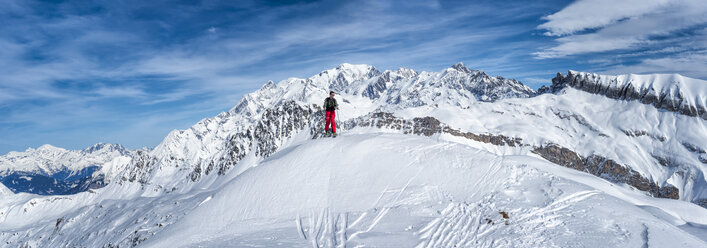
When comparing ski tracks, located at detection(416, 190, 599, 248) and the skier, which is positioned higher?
the skier

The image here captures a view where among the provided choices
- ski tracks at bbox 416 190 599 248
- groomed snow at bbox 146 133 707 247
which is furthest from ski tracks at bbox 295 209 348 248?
ski tracks at bbox 416 190 599 248

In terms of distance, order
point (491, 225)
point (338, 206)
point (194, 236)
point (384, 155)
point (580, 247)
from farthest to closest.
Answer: point (384, 155) → point (194, 236) → point (338, 206) → point (491, 225) → point (580, 247)

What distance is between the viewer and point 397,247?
1492 cm

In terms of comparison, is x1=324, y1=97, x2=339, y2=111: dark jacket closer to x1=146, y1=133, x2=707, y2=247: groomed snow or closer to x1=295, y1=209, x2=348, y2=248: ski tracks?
x1=146, y1=133, x2=707, y2=247: groomed snow

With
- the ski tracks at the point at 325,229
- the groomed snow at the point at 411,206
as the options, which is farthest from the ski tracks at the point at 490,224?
the ski tracks at the point at 325,229

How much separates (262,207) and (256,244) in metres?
6.32

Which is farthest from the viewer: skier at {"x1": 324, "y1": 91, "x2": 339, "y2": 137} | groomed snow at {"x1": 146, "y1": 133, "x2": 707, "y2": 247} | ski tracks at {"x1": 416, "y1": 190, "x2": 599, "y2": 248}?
skier at {"x1": 324, "y1": 91, "x2": 339, "y2": 137}

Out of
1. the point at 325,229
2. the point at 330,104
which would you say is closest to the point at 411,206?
the point at 325,229

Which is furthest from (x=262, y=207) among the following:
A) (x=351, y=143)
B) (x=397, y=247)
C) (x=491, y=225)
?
(x=491, y=225)

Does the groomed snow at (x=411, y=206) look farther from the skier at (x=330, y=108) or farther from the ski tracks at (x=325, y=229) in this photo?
the skier at (x=330, y=108)

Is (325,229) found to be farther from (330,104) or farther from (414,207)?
(330,104)

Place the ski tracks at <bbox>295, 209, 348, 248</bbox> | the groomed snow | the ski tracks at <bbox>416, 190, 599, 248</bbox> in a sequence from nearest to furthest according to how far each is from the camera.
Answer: the ski tracks at <bbox>416, 190, 599, 248</bbox> < the groomed snow < the ski tracks at <bbox>295, 209, 348, 248</bbox>

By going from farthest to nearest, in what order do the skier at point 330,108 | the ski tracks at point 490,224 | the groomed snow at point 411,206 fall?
the skier at point 330,108 < the groomed snow at point 411,206 < the ski tracks at point 490,224

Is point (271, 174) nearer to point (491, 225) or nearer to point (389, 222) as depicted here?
point (389, 222)
